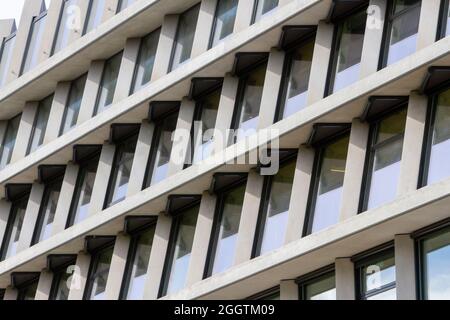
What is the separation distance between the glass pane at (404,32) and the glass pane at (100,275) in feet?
32.2

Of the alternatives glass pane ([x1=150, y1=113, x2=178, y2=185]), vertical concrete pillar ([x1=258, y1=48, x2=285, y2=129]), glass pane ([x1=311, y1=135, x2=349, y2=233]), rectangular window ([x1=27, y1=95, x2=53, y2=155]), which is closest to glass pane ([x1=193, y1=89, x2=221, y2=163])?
glass pane ([x1=150, y1=113, x2=178, y2=185])

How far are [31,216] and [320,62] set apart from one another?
36.5 feet

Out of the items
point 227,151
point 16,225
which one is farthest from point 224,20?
point 16,225

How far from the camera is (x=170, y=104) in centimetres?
3297

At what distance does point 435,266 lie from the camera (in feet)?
81.6

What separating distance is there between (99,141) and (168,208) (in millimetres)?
3883

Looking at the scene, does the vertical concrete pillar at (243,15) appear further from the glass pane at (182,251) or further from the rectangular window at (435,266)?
the rectangular window at (435,266)

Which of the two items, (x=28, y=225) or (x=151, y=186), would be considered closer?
(x=151, y=186)

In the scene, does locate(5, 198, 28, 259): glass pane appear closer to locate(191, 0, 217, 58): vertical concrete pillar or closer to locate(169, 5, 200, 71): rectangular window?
locate(169, 5, 200, 71): rectangular window

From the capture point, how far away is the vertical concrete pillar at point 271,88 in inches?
1169

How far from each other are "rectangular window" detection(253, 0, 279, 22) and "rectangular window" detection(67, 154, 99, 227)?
21.2ft

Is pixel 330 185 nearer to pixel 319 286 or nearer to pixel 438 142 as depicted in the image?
pixel 319 286

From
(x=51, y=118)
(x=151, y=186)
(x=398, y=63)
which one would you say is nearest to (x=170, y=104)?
(x=151, y=186)
